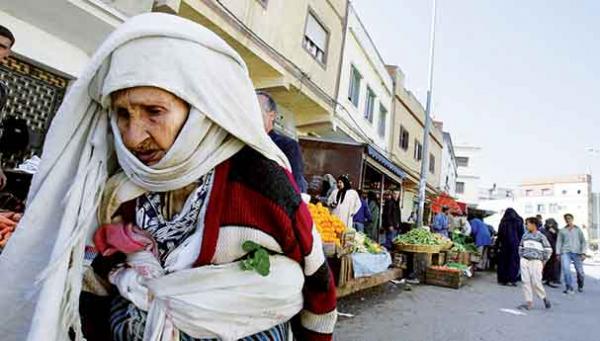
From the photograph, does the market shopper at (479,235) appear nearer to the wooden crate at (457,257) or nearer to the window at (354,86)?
the wooden crate at (457,257)

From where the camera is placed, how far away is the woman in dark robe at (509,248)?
448 inches

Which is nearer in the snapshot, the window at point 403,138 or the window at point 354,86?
the window at point 354,86

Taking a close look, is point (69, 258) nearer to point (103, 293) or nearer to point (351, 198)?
point (103, 293)

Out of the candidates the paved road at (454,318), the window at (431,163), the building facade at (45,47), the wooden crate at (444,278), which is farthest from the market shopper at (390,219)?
the window at (431,163)

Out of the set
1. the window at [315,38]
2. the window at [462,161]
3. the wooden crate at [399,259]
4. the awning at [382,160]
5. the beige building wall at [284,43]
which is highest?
the window at [462,161]

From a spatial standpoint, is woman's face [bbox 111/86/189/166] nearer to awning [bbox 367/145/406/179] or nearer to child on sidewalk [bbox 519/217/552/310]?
child on sidewalk [bbox 519/217/552/310]

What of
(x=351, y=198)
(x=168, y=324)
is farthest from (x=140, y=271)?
(x=351, y=198)

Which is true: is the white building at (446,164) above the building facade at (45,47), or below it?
above

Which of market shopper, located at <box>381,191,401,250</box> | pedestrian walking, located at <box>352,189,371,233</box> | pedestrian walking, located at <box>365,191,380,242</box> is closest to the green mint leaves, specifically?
pedestrian walking, located at <box>352,189,371,233</box>

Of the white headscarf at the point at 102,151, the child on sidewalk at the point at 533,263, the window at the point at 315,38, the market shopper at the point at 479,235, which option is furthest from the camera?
the market shopper at the point at 479,235

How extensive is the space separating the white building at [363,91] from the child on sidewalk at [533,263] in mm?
6745

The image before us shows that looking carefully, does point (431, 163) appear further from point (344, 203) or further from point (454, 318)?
point (454, 318)

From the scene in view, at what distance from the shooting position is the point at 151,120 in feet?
3.04

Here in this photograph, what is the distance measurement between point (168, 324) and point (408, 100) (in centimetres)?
2092
